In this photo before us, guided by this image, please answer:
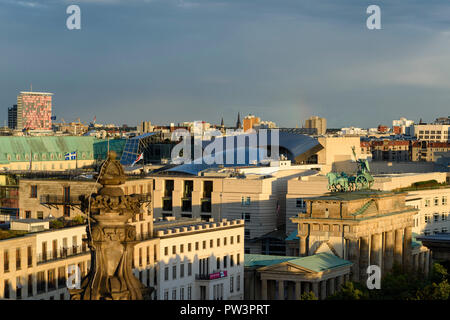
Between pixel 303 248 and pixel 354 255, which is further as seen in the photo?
pixel 303 248

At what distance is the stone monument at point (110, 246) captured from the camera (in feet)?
97.1

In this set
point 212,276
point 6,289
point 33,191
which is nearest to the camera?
point 6,289

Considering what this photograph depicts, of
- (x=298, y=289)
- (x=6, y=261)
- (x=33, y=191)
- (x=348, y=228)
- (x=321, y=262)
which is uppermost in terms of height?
(x=33, y=191)

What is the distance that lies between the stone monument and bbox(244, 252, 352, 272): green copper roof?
52697mm

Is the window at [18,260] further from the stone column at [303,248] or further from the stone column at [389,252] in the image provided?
the stone column at [389,252]

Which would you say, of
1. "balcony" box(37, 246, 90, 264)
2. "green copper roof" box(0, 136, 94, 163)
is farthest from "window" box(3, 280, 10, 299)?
"green copper roof" box(0, 136, 94, 163)

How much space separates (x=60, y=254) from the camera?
210 feet

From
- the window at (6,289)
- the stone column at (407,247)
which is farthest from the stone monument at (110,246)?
the stone column at (407,247)

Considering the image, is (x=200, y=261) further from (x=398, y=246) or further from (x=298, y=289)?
(x=398, y=246)

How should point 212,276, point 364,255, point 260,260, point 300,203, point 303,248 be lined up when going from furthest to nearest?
point 300,203, point 364,255, point 303,248, point 260,260, point 212,276

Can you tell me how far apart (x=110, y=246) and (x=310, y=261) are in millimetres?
55815

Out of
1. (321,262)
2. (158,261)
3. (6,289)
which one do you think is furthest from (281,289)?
(6,289)
